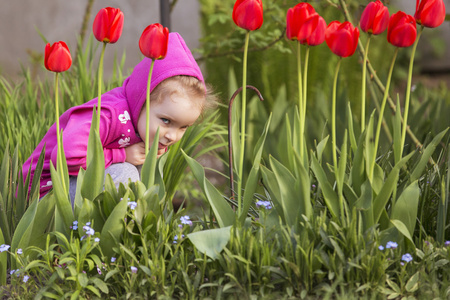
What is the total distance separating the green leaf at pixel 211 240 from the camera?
51.8 inches

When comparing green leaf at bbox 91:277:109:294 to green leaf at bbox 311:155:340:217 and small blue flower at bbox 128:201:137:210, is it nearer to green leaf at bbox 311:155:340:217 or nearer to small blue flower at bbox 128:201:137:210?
small blue flower at bbox 128:201:137:210

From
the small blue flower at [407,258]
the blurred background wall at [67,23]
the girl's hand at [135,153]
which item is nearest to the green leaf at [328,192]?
the small blue flower at [407,258]

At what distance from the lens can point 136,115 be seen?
1814 mm

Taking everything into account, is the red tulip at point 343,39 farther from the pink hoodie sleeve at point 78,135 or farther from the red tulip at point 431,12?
the pink hoodie sleeve at point 78,135

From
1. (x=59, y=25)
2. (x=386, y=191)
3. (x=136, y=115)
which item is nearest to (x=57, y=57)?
(x=136, y=115)

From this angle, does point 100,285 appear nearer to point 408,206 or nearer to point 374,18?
point 408,206

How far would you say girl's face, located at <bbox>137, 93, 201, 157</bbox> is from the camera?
173cm

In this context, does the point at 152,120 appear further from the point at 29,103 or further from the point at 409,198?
the point at 29,103

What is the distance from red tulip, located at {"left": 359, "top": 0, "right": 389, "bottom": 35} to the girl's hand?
91cm

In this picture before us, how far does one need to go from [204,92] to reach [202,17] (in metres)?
2.34

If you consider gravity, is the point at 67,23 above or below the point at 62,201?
above

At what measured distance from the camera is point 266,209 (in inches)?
58.1

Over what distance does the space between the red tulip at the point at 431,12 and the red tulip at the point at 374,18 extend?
0.08 meters

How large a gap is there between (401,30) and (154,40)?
23.0 inches
